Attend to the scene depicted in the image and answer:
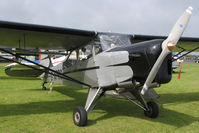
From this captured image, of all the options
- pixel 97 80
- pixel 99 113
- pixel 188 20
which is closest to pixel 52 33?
pixel 97 80

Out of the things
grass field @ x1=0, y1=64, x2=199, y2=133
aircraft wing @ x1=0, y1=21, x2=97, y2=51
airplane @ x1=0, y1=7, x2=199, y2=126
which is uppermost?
aircraft wing @ x1=0, y1=21, x2=97, y2=51

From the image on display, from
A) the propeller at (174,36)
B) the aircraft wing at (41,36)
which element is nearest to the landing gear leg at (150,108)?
the propeller at (174,36)

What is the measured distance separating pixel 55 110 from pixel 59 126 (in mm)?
1451

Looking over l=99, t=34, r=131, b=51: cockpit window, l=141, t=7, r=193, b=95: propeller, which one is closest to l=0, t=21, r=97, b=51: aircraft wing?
l=99, t=34, r=131, b=51: cockpit window

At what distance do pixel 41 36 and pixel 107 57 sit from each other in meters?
2.39

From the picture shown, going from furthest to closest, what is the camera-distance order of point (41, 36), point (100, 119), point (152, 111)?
point (41, 36)
point (152, 111)
point (100, 119)

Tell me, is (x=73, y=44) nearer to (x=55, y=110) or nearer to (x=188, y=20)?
(x=55, y=110)

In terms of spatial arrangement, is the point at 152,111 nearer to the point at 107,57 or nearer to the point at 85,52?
the point at 107,57

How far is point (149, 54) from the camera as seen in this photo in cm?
333

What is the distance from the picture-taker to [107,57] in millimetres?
4113

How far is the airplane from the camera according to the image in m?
3.28

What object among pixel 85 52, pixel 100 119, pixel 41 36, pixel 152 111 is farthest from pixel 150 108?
pixel 41 36

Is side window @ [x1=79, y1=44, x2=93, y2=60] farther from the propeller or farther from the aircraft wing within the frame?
the propeller

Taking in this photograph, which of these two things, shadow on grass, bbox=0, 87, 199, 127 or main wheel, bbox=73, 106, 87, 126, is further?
shadow on grass, bbox=0, 87, 199, 127
